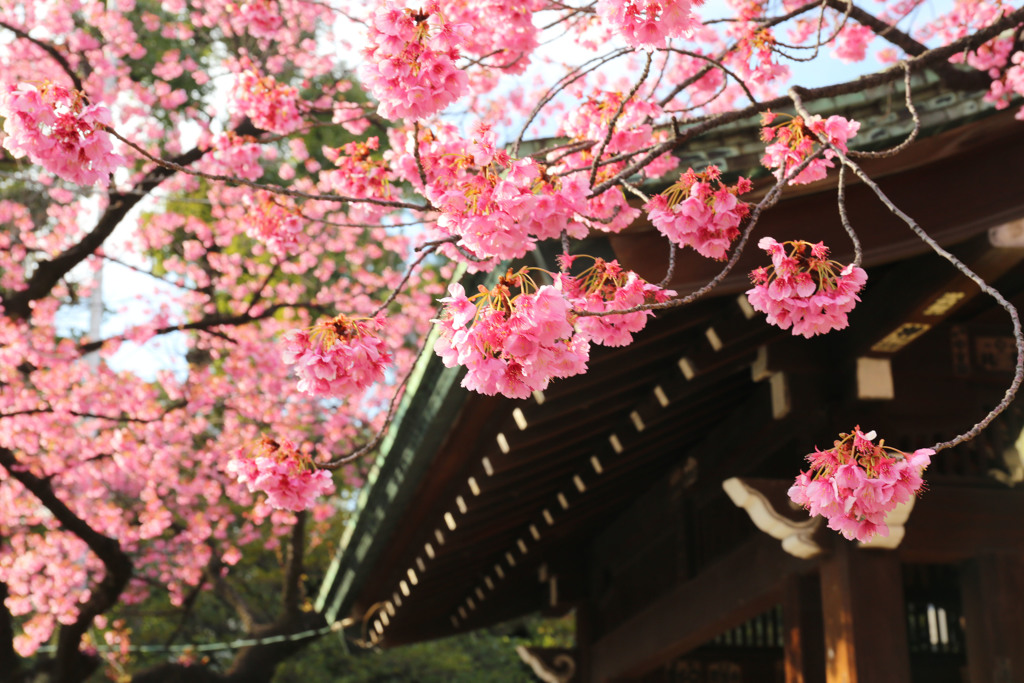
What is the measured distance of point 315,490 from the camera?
293cm

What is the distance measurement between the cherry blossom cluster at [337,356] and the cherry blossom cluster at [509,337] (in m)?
0.46

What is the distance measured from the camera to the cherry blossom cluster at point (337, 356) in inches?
103

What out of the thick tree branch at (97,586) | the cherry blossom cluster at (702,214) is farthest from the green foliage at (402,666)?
the cherry blossom cluster at (702,214)

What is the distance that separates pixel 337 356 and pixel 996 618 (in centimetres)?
287

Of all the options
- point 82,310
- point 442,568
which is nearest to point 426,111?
point 442,568

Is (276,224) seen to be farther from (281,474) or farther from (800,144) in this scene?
(800,144)

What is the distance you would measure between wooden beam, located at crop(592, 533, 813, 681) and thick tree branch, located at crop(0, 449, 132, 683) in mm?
3786

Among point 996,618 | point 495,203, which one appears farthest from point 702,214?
point 996,618

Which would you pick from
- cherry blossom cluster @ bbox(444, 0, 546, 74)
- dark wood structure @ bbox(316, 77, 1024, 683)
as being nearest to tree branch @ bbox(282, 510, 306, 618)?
dark wood structure @ bbox(316, 77, 1024, 683)

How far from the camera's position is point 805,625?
4.24m

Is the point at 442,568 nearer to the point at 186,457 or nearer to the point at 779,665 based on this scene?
the point at 779,665

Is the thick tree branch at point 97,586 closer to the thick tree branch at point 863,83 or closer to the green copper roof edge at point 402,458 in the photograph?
the green copper roof edge at point 402,458

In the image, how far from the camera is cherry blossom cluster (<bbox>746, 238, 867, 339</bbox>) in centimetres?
234

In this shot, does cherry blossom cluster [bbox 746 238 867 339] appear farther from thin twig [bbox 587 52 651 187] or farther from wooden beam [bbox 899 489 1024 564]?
wooden beam [bbox 899 489 1024 564]
